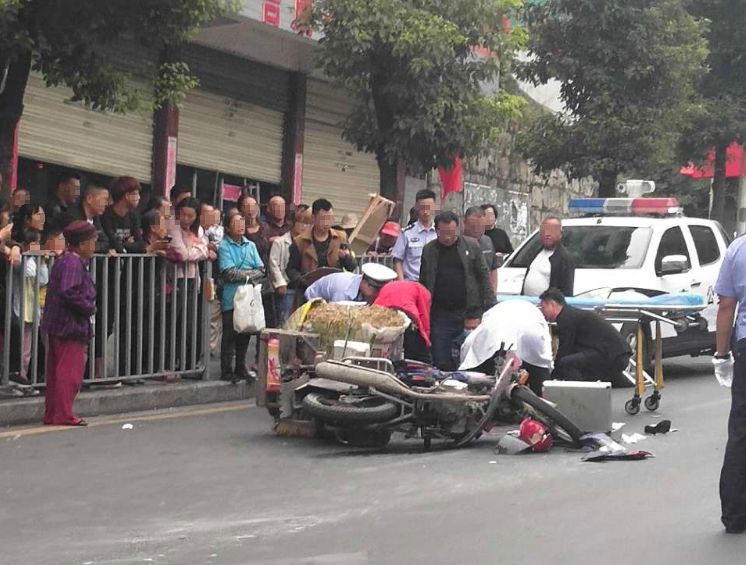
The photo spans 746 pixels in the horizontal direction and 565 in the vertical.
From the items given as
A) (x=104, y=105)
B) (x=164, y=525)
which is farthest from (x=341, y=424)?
(x=104, y=105)

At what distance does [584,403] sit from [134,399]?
382 centimetres

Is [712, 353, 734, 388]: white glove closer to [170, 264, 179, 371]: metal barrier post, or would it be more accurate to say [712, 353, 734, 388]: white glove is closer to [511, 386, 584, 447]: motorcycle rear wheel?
[511, 386, 584, 447]: motorcycle rear wheel

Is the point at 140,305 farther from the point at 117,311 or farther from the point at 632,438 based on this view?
the point at 632,438

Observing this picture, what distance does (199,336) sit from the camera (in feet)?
37.6

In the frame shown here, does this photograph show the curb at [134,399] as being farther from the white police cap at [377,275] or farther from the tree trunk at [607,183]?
the tree trunk at [607,183]

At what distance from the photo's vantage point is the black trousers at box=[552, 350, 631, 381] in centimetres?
1033

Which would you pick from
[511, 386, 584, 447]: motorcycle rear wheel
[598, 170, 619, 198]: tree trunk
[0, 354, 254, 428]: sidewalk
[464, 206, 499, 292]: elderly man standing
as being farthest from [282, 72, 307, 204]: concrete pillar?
[511, 386, 584, 447]: motorcycle rear wheel

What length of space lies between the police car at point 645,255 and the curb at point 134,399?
11.6ft

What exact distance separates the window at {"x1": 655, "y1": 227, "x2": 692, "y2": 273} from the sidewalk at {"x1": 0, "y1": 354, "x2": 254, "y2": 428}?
5008 millimetres

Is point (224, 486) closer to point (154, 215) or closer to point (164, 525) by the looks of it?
point (164, 525)

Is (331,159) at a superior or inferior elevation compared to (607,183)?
superior

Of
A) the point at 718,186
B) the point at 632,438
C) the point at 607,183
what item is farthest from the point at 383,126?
the point at 718,186

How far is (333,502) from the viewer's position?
7016 mm

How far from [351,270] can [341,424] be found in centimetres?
332
